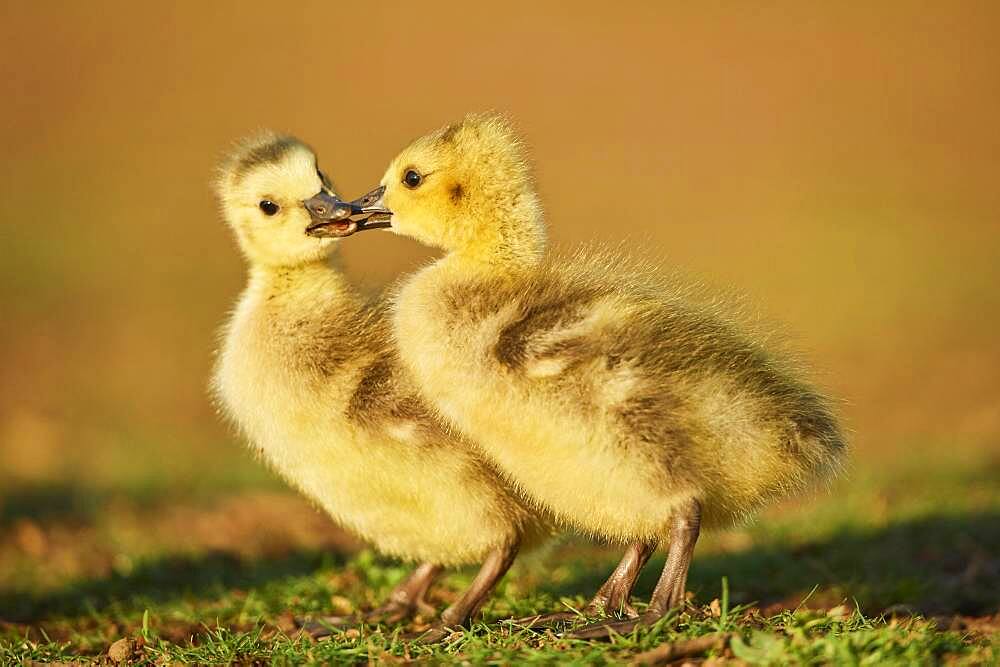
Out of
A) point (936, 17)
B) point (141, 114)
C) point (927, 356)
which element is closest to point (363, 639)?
point (927, 356)

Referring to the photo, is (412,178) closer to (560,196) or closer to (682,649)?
(682,649)

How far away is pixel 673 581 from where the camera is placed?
4.62 meters

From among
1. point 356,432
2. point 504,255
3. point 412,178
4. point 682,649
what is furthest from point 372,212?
point 682,649

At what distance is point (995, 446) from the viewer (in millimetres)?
9008

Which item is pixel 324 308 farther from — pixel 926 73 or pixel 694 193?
pixel 926 73

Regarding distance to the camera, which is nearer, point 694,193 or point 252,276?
point 252,276

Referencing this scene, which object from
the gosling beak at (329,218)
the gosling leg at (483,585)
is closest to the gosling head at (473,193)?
the gosling beak at (329,218)

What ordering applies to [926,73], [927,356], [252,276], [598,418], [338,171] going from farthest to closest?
[926,73] < [338,171] < [927,356] < [252,276] < [598,418]

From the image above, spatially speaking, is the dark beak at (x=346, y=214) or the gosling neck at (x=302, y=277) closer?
the dark beak at (x=346, y=214)

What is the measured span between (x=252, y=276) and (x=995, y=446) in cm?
544

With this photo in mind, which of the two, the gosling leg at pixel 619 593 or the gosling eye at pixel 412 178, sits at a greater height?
the gosling eye at pixel 412 178

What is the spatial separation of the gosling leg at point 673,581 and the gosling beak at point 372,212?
5.85 feet

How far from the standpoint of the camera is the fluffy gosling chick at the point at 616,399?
4.45 m

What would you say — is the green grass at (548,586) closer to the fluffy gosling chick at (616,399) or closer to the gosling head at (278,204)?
the fluffy gosling chick at (616,399)
